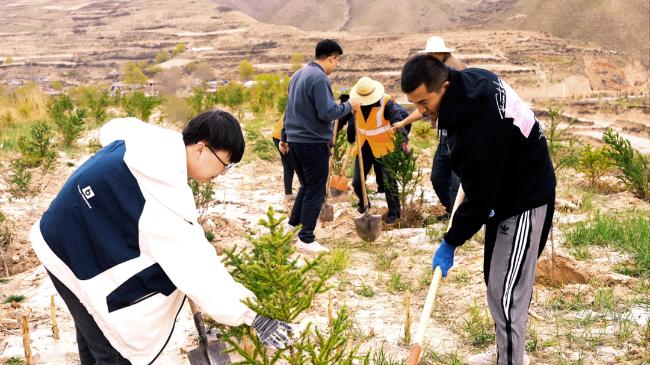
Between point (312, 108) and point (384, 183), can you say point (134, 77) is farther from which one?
point (312, 108)

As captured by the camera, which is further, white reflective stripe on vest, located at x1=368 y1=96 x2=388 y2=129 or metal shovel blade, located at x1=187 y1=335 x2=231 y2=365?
white reflective stripe on vest, located at x1=368 y1=96 x2=388 y2=129

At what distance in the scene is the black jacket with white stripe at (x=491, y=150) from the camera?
97.7 inches

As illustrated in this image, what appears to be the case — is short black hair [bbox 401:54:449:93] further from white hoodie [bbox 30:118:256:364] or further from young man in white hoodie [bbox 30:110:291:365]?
white hoodie [bbox 30:118:256:364]

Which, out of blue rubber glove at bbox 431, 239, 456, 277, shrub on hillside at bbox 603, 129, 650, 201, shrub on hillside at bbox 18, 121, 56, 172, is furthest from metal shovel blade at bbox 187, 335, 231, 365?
shrub on hillside at bbox 603, 129, 650, 201

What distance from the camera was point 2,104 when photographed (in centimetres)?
1457

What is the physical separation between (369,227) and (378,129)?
3.97 feet

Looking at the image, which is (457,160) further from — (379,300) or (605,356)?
(379,300)

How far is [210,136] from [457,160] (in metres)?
1.15

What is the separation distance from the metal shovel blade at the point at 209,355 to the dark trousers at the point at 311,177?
2511 millimetres

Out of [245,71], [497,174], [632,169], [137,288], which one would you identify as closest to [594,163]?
[632,169]

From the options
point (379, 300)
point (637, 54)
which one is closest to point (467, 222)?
point (379, 300)

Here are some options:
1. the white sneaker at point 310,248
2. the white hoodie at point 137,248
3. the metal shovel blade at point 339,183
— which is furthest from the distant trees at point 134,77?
the white hoodie at point 137,248

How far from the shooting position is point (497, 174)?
2516mm

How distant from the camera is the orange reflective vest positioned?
6.35 meters
